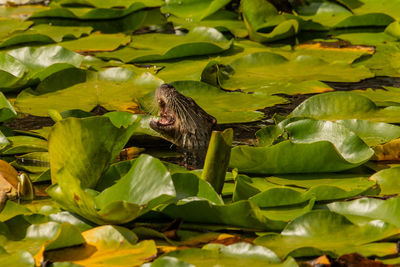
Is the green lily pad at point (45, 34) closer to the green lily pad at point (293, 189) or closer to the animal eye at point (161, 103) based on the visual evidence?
the animal eye at point (161, 103)

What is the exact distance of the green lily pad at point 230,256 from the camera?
7.72 feet

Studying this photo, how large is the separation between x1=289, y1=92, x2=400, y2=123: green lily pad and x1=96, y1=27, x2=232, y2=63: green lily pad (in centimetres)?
149

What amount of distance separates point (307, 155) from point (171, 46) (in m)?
2.70

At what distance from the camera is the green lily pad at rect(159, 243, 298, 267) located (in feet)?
7.72

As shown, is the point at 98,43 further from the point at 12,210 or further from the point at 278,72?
the point at 12,210

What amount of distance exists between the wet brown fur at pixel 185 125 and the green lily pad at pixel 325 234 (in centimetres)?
120

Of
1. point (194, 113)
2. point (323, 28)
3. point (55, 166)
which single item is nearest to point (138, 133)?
point (194, 113)

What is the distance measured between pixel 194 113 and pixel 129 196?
1.30m

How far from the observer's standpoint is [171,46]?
568 centimetres

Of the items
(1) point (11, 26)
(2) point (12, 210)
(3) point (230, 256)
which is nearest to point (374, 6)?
(1) point (11, 26)

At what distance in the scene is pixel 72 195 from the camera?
8.43 feet

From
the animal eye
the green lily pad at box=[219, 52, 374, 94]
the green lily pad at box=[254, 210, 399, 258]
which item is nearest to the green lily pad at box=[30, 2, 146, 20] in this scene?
the green lily pad at box=[219, 52, 374, 94]

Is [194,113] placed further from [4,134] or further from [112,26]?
[112,26]

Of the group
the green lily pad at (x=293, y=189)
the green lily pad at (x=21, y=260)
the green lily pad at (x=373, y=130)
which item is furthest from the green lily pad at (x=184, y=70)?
the green lily pad at (x=21, y=260)
